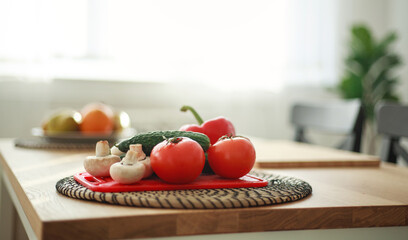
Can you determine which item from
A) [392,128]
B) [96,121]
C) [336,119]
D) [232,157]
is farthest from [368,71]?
[232,157]

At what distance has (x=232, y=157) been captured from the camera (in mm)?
705

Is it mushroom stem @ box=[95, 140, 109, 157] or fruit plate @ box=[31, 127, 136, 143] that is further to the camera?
fruit plate @ box=[31, 127, 136, 143]

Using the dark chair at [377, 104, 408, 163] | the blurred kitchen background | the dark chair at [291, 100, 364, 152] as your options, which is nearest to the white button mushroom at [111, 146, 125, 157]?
the dark chair at [377, 104, 408, 163]

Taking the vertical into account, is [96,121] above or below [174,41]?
below

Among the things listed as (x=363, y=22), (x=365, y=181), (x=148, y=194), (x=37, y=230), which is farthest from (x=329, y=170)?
(x=363, y=22)

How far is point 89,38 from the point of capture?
298 cm

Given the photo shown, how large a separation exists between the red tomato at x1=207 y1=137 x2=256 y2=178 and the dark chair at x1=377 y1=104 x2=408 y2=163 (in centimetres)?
82

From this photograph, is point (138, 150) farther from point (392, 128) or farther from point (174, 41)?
point (174, 41)

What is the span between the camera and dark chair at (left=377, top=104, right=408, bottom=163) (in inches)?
54.2

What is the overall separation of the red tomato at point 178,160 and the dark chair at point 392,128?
2.95ft

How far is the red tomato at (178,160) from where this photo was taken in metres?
0.66

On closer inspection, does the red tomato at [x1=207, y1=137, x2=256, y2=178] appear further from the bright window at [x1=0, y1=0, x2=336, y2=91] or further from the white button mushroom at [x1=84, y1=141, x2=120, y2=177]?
the bright window at [x1=0, y1=0, x2=336, y2=91]

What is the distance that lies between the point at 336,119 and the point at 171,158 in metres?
1.22

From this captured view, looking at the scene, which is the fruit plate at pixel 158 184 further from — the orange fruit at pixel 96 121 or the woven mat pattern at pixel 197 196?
the orange fruit at pixel 96 121
